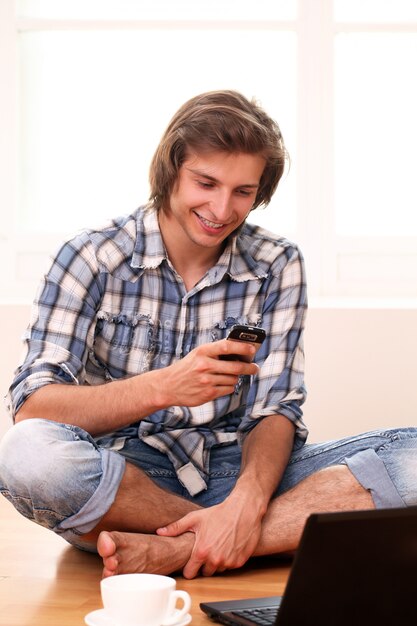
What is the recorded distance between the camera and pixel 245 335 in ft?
5.68

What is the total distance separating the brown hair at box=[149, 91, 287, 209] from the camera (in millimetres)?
1974

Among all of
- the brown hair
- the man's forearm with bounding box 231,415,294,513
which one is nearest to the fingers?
the man's forearm with bounding box 231,415,294,513

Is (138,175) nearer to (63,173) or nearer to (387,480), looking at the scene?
(63,173)

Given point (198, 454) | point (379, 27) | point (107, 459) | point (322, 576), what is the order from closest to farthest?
point (322, 576)
point (107, 459)
point (198, 454)
point (379, 27)

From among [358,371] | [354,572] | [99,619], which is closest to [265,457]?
[99,619]

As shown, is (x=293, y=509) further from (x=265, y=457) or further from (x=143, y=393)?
(x=143, y=393)

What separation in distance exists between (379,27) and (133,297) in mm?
1759

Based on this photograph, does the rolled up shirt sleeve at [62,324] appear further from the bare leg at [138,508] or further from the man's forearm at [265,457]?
the man's forearm at [265,457]

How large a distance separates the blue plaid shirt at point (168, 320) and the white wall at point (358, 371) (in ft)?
2.96

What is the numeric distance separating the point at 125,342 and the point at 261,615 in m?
0.77

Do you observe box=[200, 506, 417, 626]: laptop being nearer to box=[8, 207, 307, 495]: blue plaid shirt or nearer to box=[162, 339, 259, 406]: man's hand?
box=[162, 339, 259, 406]: man's hand

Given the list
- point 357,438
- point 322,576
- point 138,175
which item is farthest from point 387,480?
point 138,175

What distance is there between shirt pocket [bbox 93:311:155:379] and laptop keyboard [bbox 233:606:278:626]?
684 millimetres

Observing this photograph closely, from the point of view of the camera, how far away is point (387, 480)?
6.20 feet
